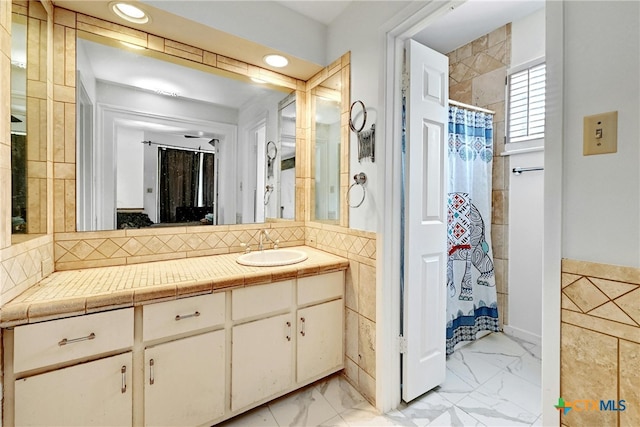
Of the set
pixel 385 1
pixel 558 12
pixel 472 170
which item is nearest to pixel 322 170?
pixel 385 1

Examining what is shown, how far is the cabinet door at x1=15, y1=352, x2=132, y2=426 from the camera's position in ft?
3.34

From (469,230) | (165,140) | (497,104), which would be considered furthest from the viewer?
(497,104)

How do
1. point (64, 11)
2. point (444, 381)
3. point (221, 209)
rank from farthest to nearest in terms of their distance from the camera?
1. point (221, 209)
2. point (444, 381)
3. point (64, 11)

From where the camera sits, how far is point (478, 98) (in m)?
2.59

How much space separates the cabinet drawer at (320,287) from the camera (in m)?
1.65

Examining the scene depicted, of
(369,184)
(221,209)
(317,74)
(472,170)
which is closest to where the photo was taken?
(369,184)

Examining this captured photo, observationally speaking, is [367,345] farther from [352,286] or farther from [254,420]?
[254,420]

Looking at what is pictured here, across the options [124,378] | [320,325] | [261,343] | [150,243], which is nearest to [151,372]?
[124,378]

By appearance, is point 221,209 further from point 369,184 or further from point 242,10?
point 242,10

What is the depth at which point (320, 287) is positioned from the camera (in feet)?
5.66

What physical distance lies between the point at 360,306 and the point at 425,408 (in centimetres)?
67

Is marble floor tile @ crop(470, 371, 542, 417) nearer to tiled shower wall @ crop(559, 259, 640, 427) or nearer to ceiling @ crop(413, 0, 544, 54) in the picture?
tiled shower wall @ crop(559, 259, 640, 427)

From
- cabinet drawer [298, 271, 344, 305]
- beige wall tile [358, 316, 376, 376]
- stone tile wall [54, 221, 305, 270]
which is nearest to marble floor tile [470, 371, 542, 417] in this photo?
beige wall tile [358, 316, 376, 376]

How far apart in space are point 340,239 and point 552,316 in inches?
46.1
